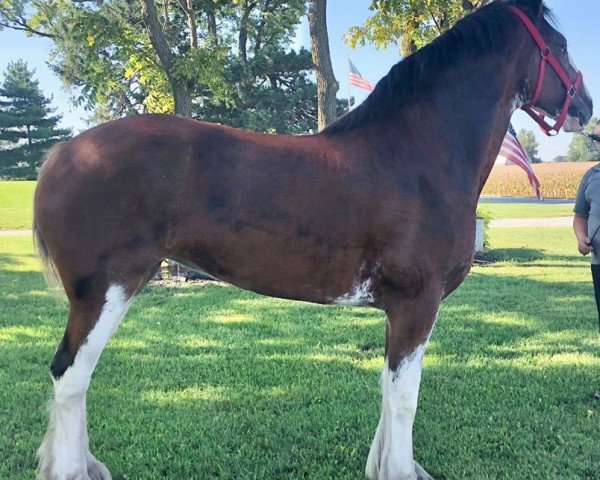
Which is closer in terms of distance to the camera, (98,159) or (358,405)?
(98,159)

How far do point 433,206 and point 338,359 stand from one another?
8.66 ft

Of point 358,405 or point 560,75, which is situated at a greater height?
point 560,75

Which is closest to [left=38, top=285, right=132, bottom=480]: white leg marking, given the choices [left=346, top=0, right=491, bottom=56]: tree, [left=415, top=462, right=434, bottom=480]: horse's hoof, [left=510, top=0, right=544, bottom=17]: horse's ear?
[left=415, top=462, right=434, bottom=480]: horse's hoof

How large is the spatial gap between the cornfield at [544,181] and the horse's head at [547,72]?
1371 inches

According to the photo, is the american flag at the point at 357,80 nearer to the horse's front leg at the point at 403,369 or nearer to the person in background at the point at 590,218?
the person in background at the point at 590,218

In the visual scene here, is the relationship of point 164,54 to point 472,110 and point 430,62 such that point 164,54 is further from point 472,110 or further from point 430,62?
point 472,110

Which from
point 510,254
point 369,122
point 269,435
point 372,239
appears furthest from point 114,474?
point 510,254

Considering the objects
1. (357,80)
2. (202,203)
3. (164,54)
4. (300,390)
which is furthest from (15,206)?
(202,203)

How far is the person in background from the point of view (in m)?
3.89

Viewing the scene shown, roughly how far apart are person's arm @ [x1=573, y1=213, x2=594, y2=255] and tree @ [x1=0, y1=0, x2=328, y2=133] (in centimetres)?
672

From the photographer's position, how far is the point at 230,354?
497cm

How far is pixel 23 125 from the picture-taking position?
4494cm

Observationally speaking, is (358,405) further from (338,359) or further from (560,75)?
(560,75)

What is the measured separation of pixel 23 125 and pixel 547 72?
49.3m
